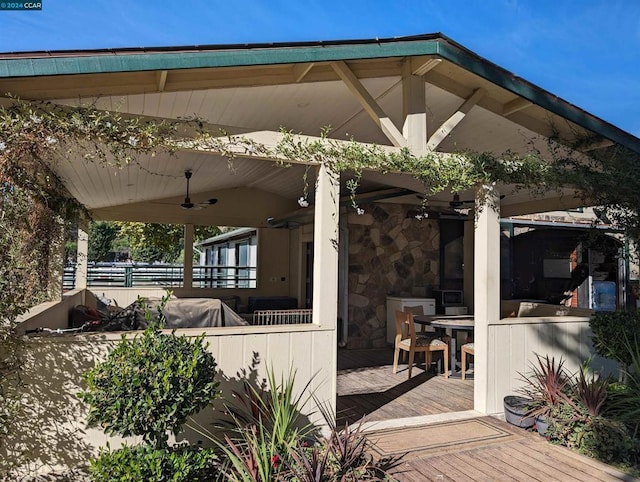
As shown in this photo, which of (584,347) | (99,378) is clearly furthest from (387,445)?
(584,347)

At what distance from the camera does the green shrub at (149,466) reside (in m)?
2.43

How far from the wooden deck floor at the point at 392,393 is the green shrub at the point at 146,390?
1843mm

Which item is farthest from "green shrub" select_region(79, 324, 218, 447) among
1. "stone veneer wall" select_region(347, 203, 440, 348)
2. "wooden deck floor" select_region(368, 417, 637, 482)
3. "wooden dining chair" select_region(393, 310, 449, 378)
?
"stone veneer wall" select_region(347, 203, 440, 348)

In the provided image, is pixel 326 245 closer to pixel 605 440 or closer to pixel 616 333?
pixel 605 440

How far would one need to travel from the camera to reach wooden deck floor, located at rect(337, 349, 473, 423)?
14.2 ft

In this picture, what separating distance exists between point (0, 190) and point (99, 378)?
1250 mm

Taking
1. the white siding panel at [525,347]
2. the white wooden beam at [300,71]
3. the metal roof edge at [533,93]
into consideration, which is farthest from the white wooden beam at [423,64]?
the white siding panel at [525,347]

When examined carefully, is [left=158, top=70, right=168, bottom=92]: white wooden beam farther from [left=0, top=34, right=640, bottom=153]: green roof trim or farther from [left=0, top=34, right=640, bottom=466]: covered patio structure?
[left=0, top=34, right=640, bottom=153]: green roof trim

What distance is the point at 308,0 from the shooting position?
8891 millimetres

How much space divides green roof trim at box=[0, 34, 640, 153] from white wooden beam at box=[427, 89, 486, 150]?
0.34 metres

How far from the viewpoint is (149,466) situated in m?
2.48

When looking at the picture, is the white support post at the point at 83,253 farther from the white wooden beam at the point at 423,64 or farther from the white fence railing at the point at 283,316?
the white wooden beam at the point at 423,64

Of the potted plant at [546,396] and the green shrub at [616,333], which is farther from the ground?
the green shrub at [616,333]

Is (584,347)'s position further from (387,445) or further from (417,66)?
(417,66)
